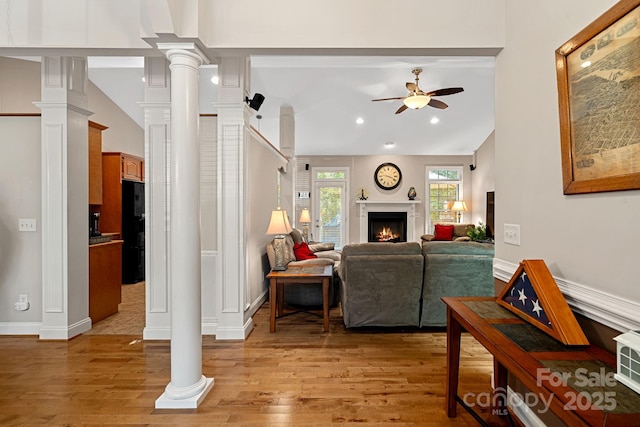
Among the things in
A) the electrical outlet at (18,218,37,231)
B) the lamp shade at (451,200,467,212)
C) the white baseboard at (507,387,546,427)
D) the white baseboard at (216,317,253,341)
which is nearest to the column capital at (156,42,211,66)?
the white baseboard at (216,317,253,341)

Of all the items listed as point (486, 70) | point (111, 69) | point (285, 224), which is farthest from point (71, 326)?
point (486, 70)

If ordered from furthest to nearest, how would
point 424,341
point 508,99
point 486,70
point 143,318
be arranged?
point 486,70 < point 143,318 < point 424,341 < point 508,99

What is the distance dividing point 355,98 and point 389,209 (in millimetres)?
3363

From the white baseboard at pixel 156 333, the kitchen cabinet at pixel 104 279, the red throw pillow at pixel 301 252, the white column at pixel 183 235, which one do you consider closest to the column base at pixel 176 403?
the white column at pixel 183 235

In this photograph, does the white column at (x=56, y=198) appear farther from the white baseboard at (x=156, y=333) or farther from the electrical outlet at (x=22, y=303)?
the white baseboard at (x=156, y=333)

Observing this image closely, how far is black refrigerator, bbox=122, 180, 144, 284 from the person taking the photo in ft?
17.9

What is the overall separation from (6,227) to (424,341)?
173 inches

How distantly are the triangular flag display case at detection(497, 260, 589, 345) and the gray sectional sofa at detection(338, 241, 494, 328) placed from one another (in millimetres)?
1532

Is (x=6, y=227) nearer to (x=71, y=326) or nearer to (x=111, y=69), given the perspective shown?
(x=71, y=326)

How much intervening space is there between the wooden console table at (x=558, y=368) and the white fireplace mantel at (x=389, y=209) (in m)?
6.70

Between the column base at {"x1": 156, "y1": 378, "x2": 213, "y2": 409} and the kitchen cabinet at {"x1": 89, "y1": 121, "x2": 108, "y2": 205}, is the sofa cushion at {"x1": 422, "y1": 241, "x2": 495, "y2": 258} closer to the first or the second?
the column base at {"x1": 156, "y1": 378, "x2": 213, "y2": 409}

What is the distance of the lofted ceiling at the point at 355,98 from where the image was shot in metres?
4.96

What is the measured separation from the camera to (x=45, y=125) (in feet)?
10.3

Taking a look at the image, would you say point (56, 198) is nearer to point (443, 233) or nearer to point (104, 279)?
point (104, 279)
